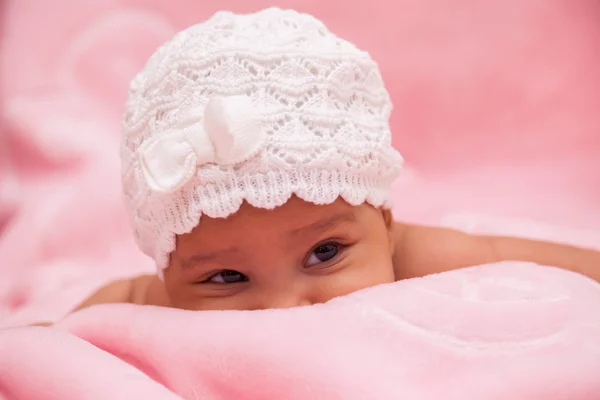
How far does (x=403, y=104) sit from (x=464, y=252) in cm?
75

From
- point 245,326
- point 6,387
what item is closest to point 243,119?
point 245,326

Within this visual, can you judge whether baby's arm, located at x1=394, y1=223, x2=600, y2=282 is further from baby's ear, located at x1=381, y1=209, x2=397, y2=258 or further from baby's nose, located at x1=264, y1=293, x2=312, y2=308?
baby's nose, located at x1=264, y1=293, x2=312, y2=308

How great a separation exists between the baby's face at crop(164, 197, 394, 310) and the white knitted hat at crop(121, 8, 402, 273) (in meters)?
0.02

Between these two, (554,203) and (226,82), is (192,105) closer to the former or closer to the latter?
(226,82)

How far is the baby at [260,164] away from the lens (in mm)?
916

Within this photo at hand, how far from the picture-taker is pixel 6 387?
0.78m

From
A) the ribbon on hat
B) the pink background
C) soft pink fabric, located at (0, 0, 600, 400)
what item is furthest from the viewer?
the pink background

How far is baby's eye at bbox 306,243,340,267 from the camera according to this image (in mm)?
965

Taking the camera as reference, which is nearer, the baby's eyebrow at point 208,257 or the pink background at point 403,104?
the baby's eyebrow at point 208,257

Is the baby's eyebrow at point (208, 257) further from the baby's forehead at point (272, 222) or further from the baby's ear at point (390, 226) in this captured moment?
the baby's ear at point (390, 226)

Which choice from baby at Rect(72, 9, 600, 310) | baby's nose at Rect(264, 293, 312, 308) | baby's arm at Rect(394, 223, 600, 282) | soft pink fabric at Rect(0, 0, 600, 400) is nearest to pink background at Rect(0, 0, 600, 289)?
soft pink fabric at Rect(0, 0, 600, 400)

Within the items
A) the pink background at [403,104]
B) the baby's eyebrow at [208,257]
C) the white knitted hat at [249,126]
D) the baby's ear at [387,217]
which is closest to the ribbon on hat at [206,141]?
A: the white knitted hat at [249,126]

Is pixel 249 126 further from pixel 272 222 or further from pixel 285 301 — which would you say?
pixel 285 301

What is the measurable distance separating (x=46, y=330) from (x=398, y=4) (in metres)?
1.39
